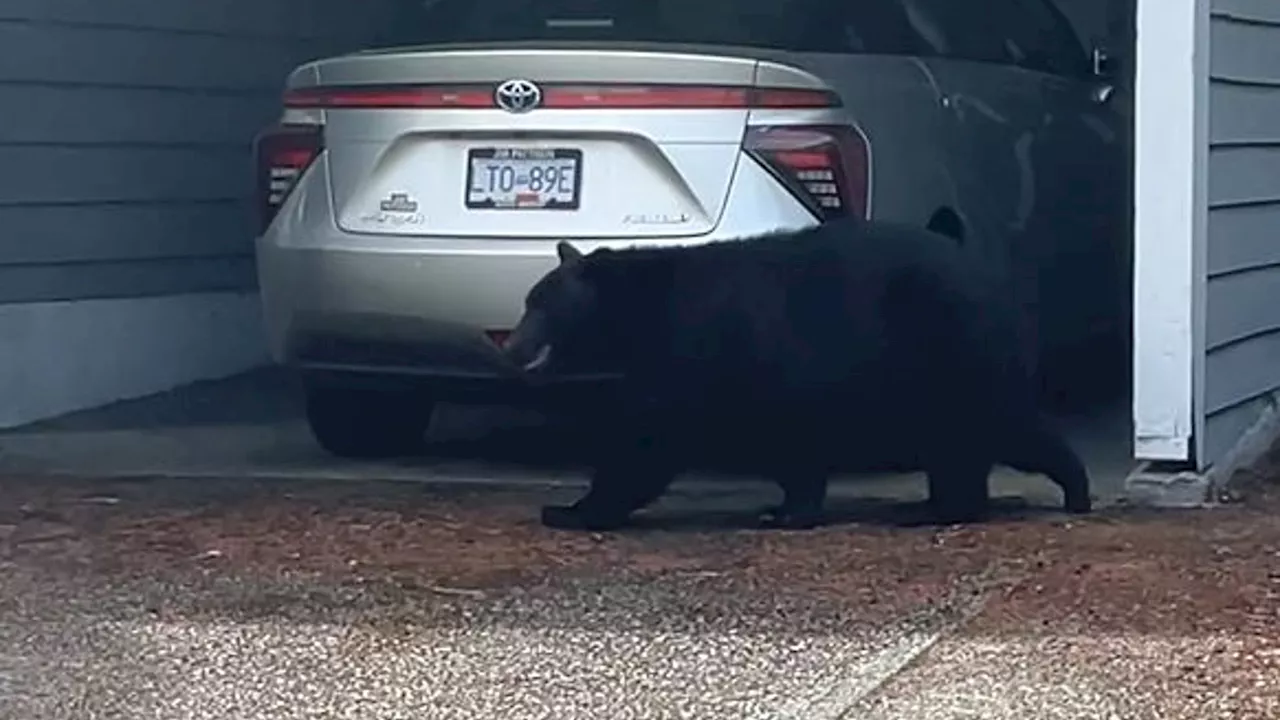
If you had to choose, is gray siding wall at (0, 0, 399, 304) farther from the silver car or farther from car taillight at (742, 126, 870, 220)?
car taillight at (742, 126, 870, 220)

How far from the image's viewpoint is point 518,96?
7.77 meters

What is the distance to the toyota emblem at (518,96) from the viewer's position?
776 cm

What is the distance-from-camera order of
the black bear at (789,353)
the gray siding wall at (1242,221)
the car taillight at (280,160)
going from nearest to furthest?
the black bear at (789,353), the car taillight at (280,160), the gray siding wall at (1242,221)

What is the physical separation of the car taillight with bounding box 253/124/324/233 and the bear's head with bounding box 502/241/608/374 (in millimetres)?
970

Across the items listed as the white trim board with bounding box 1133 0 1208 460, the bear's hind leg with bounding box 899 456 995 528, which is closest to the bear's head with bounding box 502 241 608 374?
the bear's hind leg with bounding box 899 456 995 528

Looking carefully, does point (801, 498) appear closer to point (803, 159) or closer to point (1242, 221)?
point (803, 159)

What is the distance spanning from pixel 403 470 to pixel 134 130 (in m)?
2.08

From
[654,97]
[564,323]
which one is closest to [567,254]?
[564,323]

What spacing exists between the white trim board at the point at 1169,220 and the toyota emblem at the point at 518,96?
5.11ft

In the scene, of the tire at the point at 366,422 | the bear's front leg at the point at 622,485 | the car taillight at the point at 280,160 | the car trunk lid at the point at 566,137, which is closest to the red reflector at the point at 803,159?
the car trunk lid at the point at 566,137

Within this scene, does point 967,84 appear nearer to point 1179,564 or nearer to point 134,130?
point 1179,564

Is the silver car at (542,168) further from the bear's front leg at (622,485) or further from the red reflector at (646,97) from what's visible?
the bear's front leg at (622,485)

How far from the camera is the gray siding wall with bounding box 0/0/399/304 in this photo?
31.3 ft

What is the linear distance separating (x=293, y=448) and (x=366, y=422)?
0.45m
